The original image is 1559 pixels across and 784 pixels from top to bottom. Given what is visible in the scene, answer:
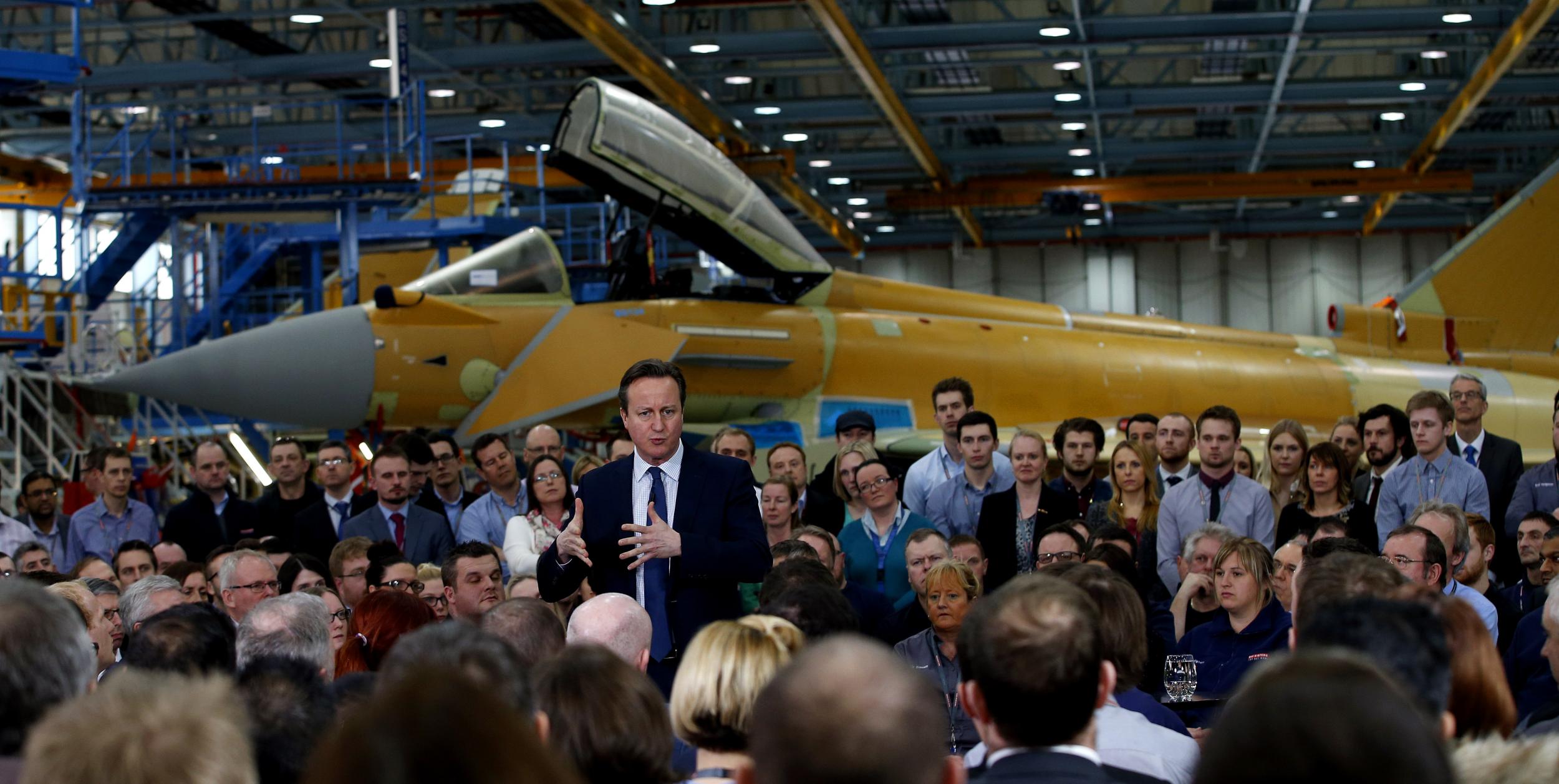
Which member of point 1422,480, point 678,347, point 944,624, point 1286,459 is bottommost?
point 944,624

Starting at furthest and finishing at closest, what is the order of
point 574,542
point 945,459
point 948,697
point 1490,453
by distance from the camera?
1. point 945,459
2. point 1490,453
3. point 948,697
4. point 574,542

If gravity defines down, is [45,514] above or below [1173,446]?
below

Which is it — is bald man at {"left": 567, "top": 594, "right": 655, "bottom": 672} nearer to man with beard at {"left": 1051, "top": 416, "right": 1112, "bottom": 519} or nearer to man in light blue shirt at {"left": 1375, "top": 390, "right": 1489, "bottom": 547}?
man with beard at {"left": 1051, "top": 416, "right": 1112, "bottom": 519}

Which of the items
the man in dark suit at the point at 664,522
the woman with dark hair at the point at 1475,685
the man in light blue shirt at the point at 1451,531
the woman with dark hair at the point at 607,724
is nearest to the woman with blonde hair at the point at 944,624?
the man in dark suit at the point at 664,522

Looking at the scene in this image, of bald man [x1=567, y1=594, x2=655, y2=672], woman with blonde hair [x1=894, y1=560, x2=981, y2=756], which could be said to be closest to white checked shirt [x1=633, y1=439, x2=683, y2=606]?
bald man [x1=567, y1=594, x2=655, y2=672]

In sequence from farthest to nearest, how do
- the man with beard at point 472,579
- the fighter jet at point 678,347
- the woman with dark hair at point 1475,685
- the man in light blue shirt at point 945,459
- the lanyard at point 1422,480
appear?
the fighter jet at point 678,347 < the man in light blue shirt at point 945,459 < the lanyard at point 1422,480 < the man with beard at point 472,579 < the woman with dark hair at point 1475,685

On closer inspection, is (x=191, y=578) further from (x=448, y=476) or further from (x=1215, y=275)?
(x=1215, y=275)

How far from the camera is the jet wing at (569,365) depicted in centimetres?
1186

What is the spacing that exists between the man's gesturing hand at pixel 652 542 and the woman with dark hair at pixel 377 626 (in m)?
0.80

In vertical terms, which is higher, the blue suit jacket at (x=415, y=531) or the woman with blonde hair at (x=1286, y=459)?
the woman with blonde hair at (x=1286, y=459)

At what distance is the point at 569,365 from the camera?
39.0ft

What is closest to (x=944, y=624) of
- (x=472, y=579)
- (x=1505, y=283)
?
(x=472, y=579)

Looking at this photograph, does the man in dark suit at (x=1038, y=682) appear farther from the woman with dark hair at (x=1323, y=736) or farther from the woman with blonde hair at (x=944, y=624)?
the woman with blonde hair at (x=944, y=624)

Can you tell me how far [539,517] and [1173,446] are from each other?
11.9 feet
